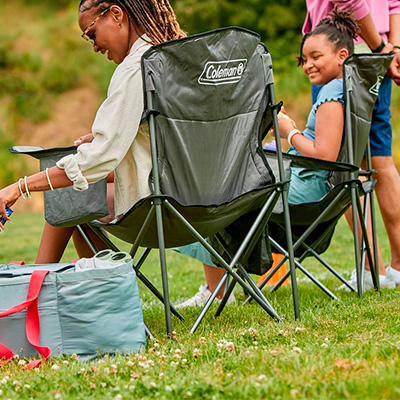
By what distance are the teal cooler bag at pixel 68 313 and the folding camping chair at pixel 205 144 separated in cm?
21

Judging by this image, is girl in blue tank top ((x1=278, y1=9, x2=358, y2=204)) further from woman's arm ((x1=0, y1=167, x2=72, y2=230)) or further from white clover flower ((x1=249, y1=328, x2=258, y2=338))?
woman's arm ((x1=0, y1=167, x2=72, y2=230))

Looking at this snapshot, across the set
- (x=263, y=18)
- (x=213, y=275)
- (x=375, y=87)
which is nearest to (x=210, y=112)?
(x=375, y=87)

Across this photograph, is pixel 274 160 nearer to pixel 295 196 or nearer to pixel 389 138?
pixel 295 196

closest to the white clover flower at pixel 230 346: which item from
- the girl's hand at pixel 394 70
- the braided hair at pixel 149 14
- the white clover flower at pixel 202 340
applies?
the white clover flower at pixel 202 340

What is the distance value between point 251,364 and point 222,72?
1.11 m

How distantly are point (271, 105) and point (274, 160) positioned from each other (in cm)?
58

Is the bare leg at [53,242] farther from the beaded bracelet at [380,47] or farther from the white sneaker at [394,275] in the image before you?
the beaded bracelet at [380,47]

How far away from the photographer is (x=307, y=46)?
11.8 feet

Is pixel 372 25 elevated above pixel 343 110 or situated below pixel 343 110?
above

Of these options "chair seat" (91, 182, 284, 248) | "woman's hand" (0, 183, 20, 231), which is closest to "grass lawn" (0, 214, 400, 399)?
"chair seat" (91, 182, 284, 248)

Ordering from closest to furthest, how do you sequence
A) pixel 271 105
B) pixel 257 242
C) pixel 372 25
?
pixel 271 105, pixel 257 242, pixel 372 25

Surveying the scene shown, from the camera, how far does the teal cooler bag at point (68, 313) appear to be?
2273mm

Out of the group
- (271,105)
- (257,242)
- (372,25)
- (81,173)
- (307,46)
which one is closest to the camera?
(81,173)

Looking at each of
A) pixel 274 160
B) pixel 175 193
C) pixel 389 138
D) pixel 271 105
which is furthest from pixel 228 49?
pixel 389 138
